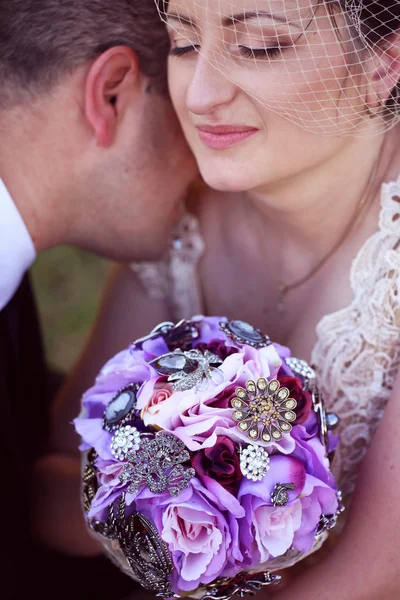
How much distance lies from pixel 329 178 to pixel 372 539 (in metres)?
1.06

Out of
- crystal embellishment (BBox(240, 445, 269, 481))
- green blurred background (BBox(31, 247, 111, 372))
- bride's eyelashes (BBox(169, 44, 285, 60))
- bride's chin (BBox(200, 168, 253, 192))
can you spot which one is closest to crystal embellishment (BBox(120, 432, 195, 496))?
crystal embellishment (BBox(240, 445, 269, 481))

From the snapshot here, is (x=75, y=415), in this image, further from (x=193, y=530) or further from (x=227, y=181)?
(x=193, y=530)

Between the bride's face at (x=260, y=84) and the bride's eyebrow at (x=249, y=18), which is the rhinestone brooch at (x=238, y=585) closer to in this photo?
the bride's face at (x=260, y=84)

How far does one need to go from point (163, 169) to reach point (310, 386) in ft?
3.52

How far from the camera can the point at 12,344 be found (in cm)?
261

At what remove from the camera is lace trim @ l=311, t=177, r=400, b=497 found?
6.33 ft

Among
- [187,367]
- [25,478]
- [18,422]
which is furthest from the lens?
[18,422]

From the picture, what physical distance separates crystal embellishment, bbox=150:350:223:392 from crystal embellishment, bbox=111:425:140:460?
138 millimetres

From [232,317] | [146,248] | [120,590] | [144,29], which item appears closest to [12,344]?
[146,248]

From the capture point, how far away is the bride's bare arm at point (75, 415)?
2.62m

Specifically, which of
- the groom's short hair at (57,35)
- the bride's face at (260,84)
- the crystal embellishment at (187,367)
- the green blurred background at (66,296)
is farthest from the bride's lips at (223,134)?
the green blurred background at (66,296)

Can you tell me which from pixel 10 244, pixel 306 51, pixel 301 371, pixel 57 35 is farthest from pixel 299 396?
pixel 57 35

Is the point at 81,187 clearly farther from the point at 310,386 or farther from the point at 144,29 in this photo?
the point at 310,386

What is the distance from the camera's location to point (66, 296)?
5016mm
